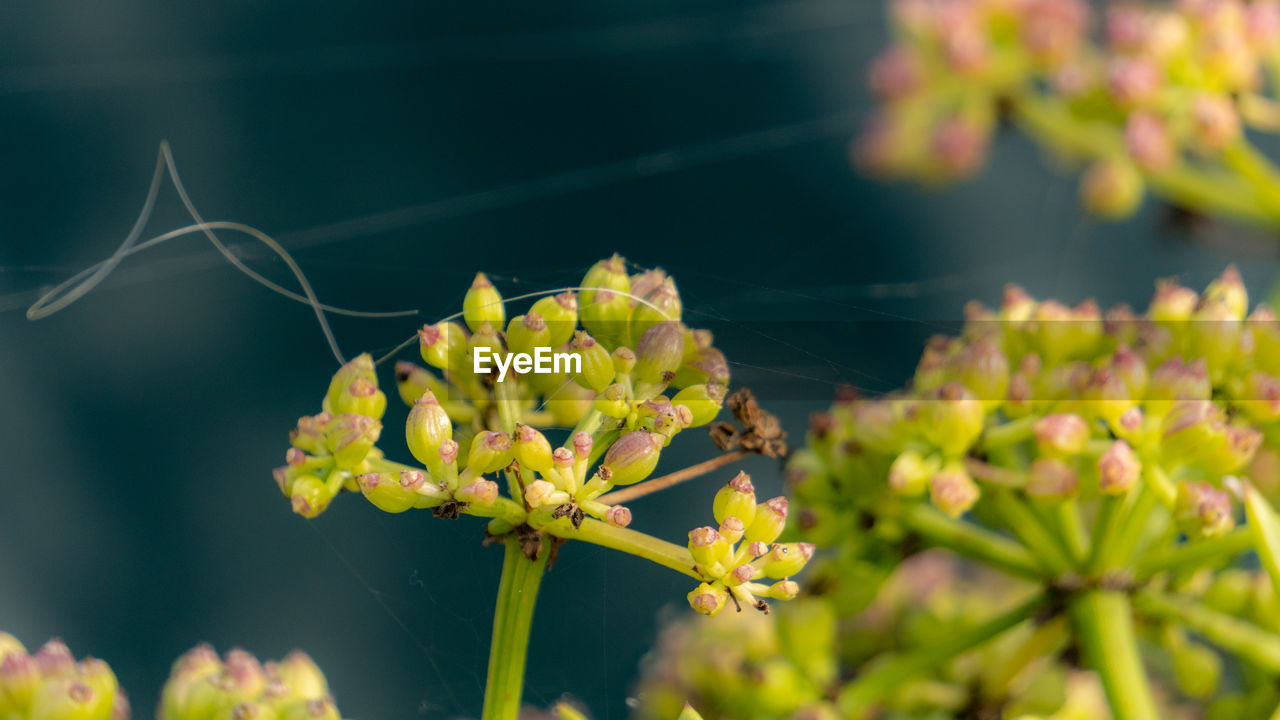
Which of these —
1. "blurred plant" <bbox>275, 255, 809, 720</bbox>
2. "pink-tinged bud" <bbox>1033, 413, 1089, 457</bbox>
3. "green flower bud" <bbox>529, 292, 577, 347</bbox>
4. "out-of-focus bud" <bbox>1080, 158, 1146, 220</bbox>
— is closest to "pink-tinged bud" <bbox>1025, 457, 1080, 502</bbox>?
"pink-tinged bud" <bbox>1033, 413, 1089, 457</bbox>

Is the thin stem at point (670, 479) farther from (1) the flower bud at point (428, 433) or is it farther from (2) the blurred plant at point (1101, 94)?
(2) the blurred plant at point (1101, 94)

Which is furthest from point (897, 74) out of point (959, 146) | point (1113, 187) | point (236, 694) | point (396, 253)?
point (236, 694)

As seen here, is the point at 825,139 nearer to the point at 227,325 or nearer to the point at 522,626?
the point at 227,325

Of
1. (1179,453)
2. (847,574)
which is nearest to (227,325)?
(847,574)

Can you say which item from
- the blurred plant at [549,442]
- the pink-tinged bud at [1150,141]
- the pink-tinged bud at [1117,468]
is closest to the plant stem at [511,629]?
the blurred plant at [549,442]

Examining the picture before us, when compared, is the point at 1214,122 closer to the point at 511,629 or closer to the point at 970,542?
the point at 970,542

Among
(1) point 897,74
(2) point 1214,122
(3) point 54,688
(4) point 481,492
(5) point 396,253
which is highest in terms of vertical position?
(1) point 897,74
